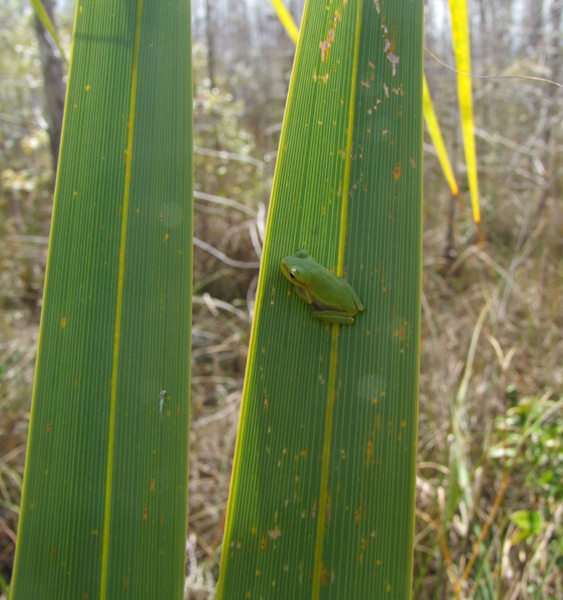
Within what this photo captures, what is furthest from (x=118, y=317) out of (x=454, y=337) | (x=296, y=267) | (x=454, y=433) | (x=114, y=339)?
(x=454, y=337)

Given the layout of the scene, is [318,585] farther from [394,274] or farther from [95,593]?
[394,274]

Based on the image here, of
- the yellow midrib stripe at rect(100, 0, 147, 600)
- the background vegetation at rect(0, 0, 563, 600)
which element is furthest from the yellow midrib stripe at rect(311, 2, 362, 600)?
the background vegetation at rect(0, 0, 563, 600)

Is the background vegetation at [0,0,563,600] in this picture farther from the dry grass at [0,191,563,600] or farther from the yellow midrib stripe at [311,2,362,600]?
the yellow midrib stripe at [311,2,362,600]

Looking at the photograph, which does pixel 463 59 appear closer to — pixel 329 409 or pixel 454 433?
pixel 329 409

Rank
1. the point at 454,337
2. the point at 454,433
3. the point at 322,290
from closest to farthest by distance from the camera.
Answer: the point at 322,290, the point at 454,433, the point at 454,337

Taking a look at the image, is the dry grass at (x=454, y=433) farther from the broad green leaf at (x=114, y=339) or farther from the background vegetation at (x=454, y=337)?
the broad green leaf at (x=114, y=339)

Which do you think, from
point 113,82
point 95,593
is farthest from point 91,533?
point 113,82
